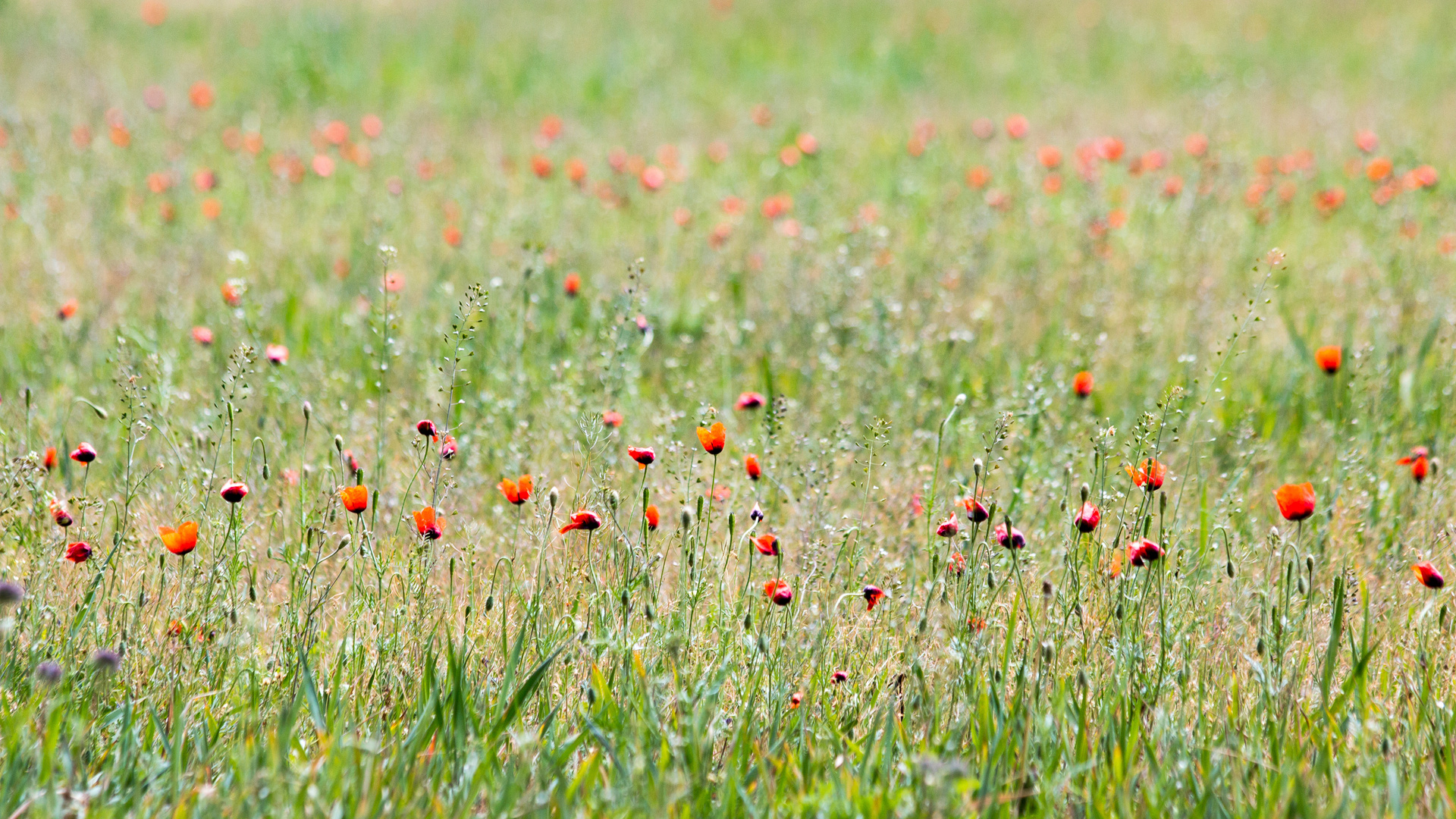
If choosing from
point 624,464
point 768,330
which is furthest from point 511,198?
point 624,464

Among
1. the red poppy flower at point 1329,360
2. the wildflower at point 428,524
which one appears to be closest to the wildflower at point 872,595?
the wildflower at point 428,524

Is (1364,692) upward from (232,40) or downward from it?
downward

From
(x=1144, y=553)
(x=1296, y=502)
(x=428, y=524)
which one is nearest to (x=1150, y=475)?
(x=1144, y=553)

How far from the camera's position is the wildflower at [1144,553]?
7.09ft

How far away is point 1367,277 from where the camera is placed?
4.53 metres

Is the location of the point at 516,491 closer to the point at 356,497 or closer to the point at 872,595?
the point at 356,497

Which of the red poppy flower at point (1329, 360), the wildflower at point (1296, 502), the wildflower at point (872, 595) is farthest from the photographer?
the red poppy flower at point (1329, 360)

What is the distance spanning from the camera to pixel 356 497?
2248mm

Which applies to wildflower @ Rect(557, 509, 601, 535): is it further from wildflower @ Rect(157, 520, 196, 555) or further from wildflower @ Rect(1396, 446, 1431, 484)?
wildflower @ Rect(1396, 446, 1431, 484)

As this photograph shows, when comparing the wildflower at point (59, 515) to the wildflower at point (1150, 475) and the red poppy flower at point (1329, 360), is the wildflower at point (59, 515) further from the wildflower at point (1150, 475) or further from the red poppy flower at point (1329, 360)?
the red poppy flower at point (1329, 360)

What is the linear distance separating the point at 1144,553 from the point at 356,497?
150 centimetres

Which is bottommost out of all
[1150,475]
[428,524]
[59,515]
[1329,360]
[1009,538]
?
[59,515]

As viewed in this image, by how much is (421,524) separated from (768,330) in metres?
1.98

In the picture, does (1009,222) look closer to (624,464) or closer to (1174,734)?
(624,464)
